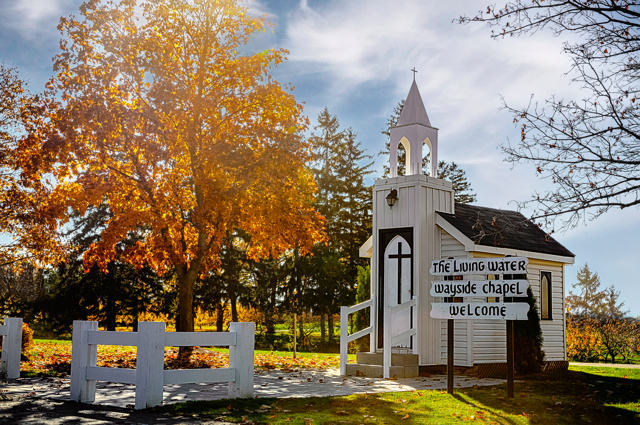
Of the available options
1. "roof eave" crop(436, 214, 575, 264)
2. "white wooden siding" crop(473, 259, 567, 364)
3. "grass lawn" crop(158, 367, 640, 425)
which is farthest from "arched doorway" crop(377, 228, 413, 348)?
"grass lawn" crop(158, 367, 640, 425)

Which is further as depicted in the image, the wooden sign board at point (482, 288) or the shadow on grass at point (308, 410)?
the wooden sign board at point (482, 288)

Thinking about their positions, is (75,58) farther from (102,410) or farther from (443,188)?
(102,410)

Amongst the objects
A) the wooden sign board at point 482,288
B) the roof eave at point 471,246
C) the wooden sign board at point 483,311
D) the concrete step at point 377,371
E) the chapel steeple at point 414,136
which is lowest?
the concrete step at point 377,371

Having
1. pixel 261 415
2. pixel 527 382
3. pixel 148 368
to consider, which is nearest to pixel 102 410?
pixel 148 368

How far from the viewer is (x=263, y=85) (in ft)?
59.8

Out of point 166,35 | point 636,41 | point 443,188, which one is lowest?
point 443,188

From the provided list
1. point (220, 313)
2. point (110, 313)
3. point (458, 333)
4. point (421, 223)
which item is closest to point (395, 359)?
point (458, 333)

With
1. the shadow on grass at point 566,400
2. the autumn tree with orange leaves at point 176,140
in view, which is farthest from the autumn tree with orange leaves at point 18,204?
the shadow on grass at point 566,400

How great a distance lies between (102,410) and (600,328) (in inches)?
746

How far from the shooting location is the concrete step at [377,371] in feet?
46.6

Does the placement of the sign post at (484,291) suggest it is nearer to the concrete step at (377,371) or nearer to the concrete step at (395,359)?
the concrete step at (377,371)

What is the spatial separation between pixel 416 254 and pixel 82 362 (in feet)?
28.2

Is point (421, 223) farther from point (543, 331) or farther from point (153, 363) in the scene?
point (153, 363)

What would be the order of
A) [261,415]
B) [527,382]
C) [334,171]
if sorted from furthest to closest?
1. [334,171]
2. [527,382]
3. [261,415]
